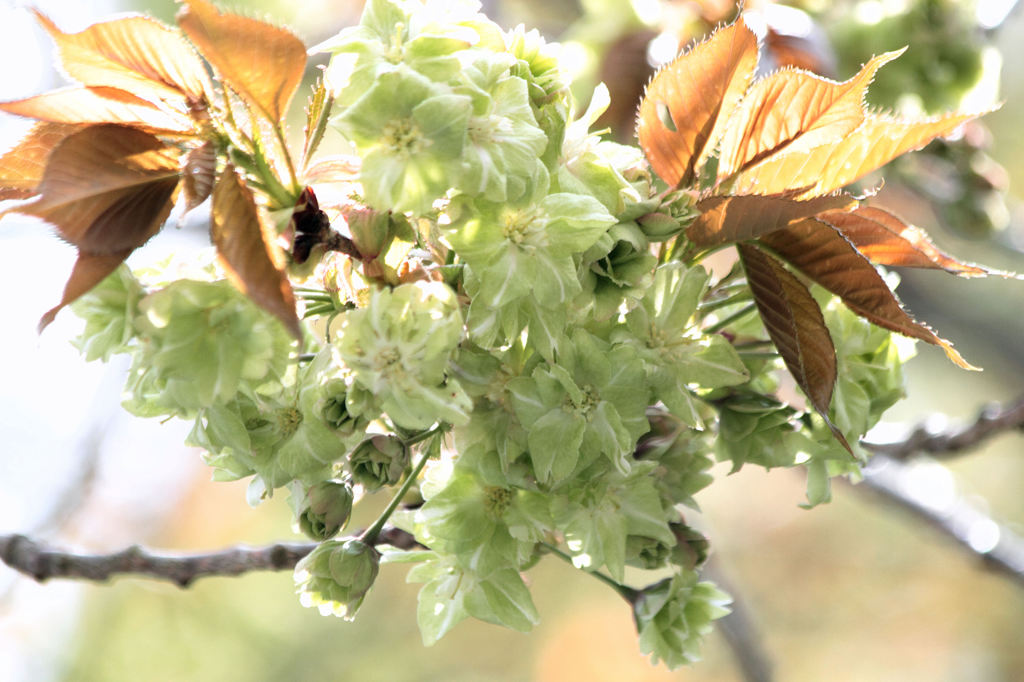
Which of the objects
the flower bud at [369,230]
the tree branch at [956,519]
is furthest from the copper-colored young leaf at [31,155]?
the tree branch at [956,519]

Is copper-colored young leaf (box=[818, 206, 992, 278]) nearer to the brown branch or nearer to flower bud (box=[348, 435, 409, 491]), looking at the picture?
flower bud (box=[348, 435, 409, 491])

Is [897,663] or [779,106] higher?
[779,106]

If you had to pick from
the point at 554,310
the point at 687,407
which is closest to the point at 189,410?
the point at 554,310

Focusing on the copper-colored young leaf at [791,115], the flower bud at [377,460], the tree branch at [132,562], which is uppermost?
the copper-colored young leaf at [791,115]

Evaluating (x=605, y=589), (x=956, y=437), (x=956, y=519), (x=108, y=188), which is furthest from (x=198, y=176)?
(x=605, y=589)

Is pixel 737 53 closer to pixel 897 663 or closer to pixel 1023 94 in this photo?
pixel 1023 94

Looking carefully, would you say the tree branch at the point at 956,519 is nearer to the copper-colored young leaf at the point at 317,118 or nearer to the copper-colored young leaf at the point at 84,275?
the copper-colored young leaf at the point at 317,118
